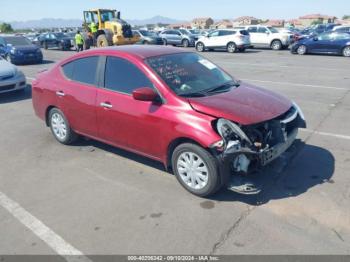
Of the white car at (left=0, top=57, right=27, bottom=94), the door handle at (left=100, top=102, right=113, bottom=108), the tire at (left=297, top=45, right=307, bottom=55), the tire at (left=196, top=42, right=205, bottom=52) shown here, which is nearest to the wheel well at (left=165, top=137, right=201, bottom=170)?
the door handle at (left=100, top=102, right=113, bottom=108)

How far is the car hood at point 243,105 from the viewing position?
3.91 m

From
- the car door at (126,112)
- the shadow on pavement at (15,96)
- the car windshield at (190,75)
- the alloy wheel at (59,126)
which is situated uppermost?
the car windshield at (190,75)

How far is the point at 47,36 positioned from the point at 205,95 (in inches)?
1218

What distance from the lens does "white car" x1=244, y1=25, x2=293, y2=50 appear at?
25.0m

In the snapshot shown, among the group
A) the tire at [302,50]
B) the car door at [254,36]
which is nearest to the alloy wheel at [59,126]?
the tire at [302,50]

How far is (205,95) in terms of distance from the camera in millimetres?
4375

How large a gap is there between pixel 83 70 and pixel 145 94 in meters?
1.68

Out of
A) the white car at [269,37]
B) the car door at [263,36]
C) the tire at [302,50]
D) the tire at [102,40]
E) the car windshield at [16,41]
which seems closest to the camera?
the car windshield at [16,41]

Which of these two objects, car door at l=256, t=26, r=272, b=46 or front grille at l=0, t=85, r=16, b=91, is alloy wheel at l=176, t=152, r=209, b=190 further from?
car door at l=256, t=26, r=272, b=46

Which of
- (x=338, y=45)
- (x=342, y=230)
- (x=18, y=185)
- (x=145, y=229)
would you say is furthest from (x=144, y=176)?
(x=338, y=45)

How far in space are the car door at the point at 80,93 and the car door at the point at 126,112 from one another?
0.67 ft

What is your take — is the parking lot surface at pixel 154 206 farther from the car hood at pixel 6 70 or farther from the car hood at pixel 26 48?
the car hood at pixel 26 48

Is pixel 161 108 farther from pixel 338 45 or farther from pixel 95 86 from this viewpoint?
pixel 338 45

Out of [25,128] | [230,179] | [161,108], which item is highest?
[161,108]
